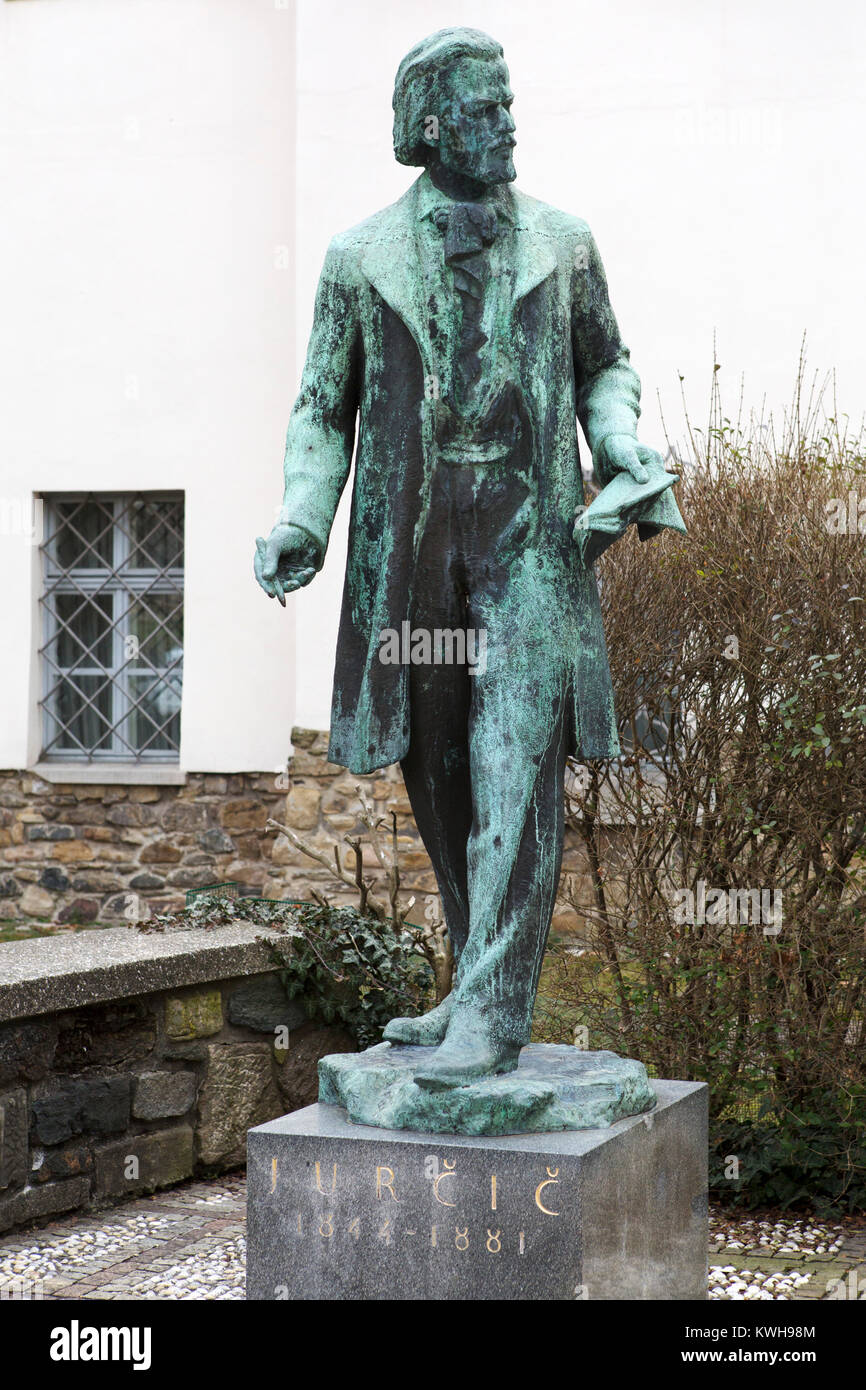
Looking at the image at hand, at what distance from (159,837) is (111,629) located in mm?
1465

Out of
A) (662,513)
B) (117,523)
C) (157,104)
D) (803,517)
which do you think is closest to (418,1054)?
(662,513)

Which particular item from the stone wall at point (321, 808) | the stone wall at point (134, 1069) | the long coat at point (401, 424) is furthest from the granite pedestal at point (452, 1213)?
the stone wall at point (321, 808)

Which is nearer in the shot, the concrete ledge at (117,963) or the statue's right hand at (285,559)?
the statue's right hand at (285,559)

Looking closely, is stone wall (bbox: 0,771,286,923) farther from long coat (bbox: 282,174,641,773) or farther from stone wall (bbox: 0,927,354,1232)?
long coat (bbox: 282,174,641,773)

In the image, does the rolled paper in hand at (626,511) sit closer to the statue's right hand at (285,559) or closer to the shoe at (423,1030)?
the statue's right hand at (285,559)

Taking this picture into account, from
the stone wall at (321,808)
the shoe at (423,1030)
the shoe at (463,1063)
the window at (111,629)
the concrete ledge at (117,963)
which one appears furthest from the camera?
the window at (111,629)

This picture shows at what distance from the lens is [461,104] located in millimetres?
3066

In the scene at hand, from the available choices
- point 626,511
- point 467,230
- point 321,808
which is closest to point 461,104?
point 467,230

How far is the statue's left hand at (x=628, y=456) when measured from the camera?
303cm

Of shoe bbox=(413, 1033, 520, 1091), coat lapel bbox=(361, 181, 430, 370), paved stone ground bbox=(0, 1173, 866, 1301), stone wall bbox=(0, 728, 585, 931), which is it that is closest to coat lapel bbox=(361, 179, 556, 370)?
coat lapel bbox=(361, 181, 430, 370)

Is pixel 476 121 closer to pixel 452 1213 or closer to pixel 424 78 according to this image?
pixel 424 78

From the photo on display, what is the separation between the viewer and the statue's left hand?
3.03m

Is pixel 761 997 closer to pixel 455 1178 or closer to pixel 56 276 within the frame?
pixel 455 1178

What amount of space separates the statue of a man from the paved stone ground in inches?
69.2
